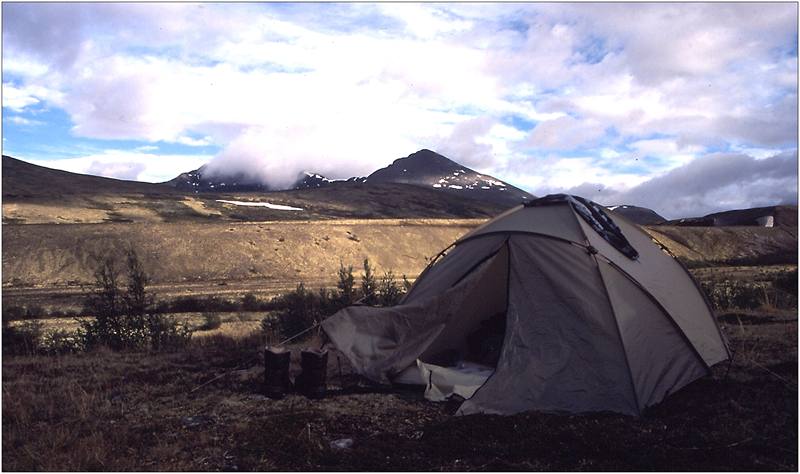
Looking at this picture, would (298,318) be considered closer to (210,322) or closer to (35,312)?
(210,322)

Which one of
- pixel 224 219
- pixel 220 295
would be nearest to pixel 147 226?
pixel 220 295

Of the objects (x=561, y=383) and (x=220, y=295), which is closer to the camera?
(x=561, y=383)

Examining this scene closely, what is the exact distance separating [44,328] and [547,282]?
18202 mm

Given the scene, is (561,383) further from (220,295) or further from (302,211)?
(302,211)

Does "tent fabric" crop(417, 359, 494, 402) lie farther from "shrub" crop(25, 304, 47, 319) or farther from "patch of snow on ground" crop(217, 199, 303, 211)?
"patch of snow on ground" crop(217, 199, 303, 211)

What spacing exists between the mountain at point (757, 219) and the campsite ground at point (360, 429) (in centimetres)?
6363

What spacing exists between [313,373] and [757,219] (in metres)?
72.2

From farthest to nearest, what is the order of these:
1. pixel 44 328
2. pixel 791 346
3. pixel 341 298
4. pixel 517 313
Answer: pixel 44 328 < pixel 341 298 < pixel 791 346 < pixel 517 313

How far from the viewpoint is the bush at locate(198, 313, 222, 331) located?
811 inches

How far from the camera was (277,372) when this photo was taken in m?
7.91

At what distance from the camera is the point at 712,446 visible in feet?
18.2

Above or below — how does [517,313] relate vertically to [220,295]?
above

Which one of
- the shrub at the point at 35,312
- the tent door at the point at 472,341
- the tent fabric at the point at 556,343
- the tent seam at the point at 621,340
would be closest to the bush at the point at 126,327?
the tent door at the point at 472,341

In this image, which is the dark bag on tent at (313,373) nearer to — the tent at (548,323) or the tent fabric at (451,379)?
the tent at (548,323)
